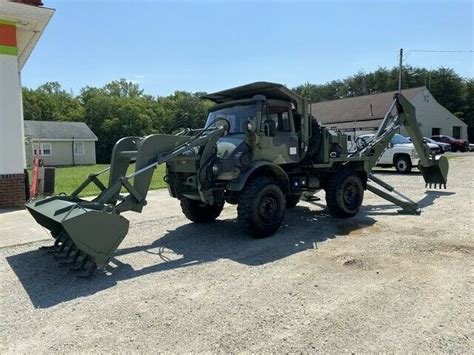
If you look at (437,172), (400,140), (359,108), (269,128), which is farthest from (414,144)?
(359,108)

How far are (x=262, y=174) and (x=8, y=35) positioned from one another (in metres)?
7.57

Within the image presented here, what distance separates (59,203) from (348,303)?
4184 millimetres

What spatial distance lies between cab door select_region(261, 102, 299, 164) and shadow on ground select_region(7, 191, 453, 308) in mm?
1381

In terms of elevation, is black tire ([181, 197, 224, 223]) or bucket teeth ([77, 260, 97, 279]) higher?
black tire ([181, 197, 224, 223])

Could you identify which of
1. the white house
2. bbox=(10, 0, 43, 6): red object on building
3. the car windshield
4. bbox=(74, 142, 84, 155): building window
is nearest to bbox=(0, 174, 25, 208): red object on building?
the white house

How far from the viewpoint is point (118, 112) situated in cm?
5156

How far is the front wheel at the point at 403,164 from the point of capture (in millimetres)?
18478

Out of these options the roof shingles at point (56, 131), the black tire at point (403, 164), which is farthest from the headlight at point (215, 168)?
the roof shingles at point (56, 131)

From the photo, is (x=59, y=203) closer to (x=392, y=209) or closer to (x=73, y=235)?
(x=73, y=235)

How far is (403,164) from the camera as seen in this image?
18.6 metres

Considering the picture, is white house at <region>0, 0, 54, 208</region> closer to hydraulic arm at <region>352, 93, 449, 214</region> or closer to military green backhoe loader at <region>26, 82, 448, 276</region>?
military green backhoe loader at <region>26, 82, 448, 276</region>

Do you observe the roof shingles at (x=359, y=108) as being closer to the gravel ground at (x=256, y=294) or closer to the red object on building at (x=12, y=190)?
the red object on building at (x=12, y=190)

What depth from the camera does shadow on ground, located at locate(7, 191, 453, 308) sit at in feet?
16.7

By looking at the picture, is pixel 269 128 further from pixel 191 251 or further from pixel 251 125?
pixel 191 251
